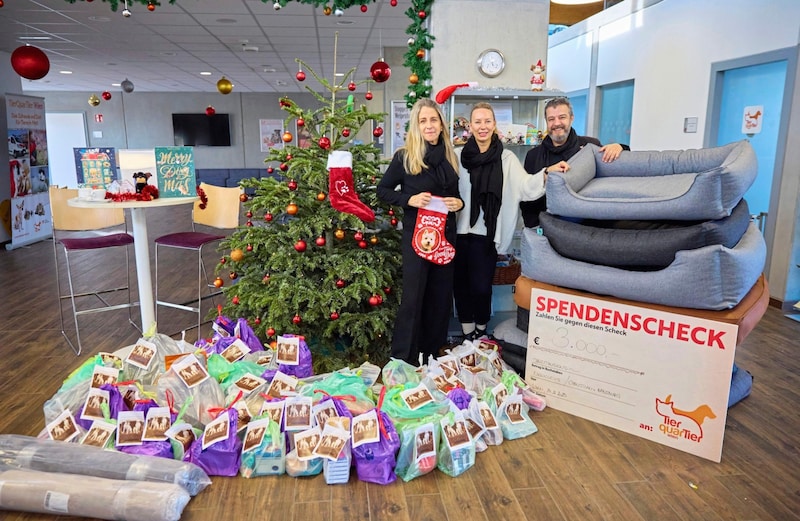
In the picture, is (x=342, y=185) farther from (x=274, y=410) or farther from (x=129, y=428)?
(x=129, y=428)

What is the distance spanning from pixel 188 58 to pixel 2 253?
3847 millimetres

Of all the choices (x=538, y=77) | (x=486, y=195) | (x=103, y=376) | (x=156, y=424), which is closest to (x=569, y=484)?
(x=486, y=195)

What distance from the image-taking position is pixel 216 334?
9.99ft

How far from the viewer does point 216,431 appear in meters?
2.25

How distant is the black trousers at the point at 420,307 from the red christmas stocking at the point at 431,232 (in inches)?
2.1

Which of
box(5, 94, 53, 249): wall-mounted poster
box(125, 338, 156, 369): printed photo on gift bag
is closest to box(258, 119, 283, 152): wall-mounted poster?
box(5, 94, 53, 249): wall-mounted poster

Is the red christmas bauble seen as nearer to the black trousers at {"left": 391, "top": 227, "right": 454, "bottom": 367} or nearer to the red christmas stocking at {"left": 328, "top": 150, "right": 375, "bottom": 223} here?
the red christmas stocking at {"left": 328, "top": 150, "right": 375, "bottom": 223}

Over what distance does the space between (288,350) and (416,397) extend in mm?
712

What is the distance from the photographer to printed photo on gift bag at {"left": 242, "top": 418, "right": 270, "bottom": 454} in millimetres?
2250

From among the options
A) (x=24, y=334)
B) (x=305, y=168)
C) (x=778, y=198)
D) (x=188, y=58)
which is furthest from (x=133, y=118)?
(x=778, y=198)

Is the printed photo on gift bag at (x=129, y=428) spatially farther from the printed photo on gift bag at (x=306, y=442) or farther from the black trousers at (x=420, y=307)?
the black trousers at (x=420, y=307)

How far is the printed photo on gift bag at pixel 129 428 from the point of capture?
229 cm

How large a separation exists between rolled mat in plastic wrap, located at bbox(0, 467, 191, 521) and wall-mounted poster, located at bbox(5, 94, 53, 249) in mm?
6281

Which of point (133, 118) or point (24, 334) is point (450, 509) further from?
point (133, 118)
